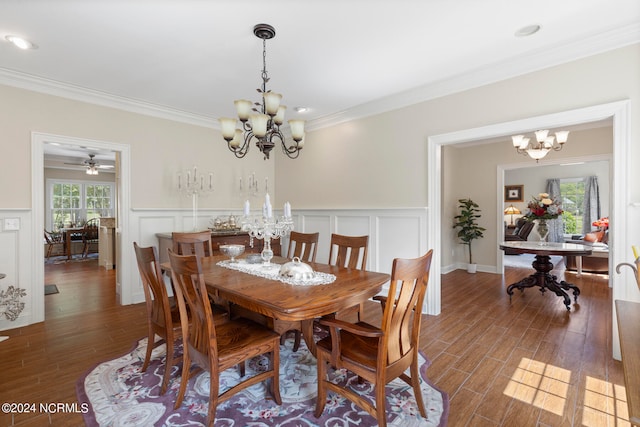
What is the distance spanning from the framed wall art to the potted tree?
4.93 m

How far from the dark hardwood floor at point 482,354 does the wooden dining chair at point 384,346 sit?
549mm

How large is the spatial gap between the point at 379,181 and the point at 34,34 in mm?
3690

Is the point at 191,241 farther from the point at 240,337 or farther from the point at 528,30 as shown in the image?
the point at 528,30

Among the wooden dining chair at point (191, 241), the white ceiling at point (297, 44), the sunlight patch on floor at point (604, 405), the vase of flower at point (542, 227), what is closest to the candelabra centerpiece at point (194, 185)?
the white ceiling at point (297, 44)

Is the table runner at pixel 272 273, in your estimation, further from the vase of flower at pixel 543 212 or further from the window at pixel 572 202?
the window at pixel 572 202

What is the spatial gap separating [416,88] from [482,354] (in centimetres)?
288

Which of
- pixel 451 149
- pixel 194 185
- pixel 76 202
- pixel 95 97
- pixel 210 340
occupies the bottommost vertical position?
pixel 210 340

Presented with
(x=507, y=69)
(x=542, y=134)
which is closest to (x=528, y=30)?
(x=507, y=69)

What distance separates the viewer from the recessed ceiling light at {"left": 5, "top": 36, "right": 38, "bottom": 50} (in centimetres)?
257

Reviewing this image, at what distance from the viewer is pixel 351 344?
1812mm

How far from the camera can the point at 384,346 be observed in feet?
5.02

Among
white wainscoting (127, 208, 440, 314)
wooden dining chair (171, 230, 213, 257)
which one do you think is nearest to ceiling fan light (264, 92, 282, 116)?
wooden dining chair (171, 230, 213, 257)

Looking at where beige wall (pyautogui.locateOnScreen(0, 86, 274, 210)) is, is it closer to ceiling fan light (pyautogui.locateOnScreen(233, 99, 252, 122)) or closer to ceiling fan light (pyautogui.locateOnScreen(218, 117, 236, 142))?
ceiling fan light (pyautogui.locateOnScreen(218, 117, 236, 142))

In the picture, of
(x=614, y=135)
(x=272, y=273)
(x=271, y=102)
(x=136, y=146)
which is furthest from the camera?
(x=136, y=146)
